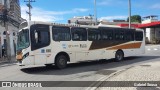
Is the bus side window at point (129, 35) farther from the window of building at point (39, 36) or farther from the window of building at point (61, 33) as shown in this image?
the window of building at point (39, 36)

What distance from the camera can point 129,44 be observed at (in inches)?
947

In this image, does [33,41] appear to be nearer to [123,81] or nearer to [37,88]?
[37,88]

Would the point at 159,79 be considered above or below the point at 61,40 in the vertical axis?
below

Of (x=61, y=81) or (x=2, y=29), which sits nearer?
(x=61, y=81)

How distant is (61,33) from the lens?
18.3m

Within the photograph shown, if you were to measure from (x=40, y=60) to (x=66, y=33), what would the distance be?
2.63 metres

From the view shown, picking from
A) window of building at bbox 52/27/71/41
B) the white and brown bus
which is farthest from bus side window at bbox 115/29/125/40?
window of building at bbox 52/27/71/41

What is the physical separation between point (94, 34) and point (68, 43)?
2766mm

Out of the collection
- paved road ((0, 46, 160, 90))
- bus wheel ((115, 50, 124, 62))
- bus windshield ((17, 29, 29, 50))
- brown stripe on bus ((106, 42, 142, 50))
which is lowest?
paved road ((0, 46, 160, 90))

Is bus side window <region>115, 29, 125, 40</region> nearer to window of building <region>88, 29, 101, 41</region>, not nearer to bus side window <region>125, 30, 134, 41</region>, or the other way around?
bus side window <region>125, 30, 134, 41</region>

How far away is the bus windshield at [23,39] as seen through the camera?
54.8ft

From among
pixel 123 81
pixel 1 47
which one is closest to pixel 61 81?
pixel 123 81

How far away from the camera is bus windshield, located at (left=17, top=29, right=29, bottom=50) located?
16703 millimetres

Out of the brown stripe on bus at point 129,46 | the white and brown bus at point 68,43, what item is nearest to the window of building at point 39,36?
the white and brown bus at point 68,43
